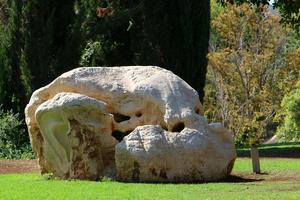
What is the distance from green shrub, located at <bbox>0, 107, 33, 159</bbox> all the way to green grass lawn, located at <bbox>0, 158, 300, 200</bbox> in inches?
332

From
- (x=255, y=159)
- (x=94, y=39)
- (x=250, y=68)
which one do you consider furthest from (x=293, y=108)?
(x=255, y=159)

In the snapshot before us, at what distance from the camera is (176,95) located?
1444cm

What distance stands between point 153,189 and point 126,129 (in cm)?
292

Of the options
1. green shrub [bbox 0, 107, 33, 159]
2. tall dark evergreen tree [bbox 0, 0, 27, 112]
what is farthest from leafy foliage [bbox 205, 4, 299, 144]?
green shrub [bbox 0, 107, 33, 159]

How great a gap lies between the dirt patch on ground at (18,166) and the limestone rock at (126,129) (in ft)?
11.0

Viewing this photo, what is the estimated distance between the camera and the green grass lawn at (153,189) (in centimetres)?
1087

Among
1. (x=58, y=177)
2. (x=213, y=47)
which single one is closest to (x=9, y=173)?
(x=58, y=177)

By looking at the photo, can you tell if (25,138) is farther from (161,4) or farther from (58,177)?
(58,177)

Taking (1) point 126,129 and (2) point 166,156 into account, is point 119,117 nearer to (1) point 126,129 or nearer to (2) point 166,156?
(1) point 126,129

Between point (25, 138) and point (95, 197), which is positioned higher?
point (95, 197)

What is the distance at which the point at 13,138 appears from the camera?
24.6 meters

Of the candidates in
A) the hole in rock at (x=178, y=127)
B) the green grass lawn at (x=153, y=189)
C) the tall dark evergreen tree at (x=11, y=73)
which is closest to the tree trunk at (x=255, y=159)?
the green grass lawn at (x=153, y=189)

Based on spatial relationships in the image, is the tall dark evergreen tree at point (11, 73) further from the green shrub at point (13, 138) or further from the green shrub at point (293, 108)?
the green shrub at point (293, 108)

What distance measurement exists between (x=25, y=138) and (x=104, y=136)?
1137cm
